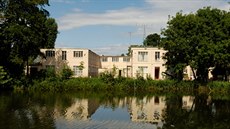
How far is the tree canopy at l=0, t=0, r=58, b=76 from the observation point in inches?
2404

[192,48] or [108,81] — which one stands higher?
[192,48]

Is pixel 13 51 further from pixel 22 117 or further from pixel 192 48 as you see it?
pixel 22 117

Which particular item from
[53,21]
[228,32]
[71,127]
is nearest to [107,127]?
[71,127]

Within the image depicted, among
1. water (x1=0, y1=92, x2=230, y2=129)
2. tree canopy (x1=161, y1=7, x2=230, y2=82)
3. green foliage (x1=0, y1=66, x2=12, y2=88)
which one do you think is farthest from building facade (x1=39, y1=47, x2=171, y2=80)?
water (x1=0, y1=92, x2=230, y2=129)

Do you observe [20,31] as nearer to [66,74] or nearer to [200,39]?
[66,74]

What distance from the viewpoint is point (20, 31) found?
60.4 meters

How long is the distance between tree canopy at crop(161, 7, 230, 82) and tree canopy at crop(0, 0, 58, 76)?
2086cm

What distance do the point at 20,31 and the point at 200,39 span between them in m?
28.0

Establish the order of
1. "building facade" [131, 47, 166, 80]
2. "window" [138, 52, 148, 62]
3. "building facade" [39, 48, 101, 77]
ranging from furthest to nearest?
"window" [138, 52, 148, 62] < "building facade" [131, 47, 166, 80] < "building facade" [39, 48, 101, 77]

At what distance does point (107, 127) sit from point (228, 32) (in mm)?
42965

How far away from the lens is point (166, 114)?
35156 millimetres

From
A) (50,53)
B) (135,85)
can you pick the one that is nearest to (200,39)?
(135,85)

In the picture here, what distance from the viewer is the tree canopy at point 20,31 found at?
2404 inches

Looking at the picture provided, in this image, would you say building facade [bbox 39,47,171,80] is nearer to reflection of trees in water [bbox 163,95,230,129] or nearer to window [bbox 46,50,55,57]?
window [bbox 46,50,55,57]
